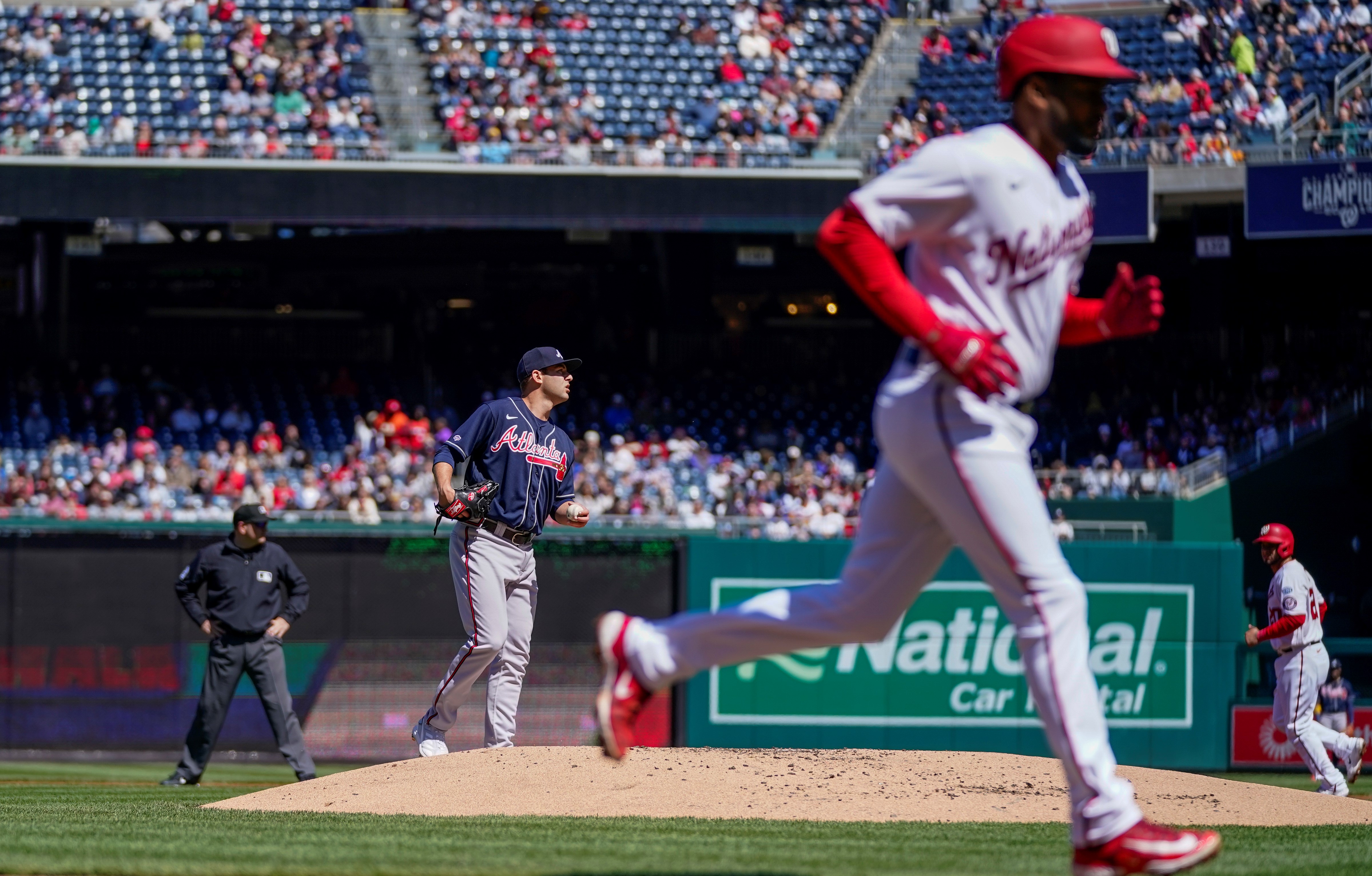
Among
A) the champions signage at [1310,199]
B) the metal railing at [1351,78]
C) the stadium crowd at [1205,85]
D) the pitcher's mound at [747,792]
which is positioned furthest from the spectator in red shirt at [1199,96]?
the pitcher's mound at [747,792]

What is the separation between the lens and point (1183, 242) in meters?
24.1

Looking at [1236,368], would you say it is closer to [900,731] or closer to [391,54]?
[900,731]

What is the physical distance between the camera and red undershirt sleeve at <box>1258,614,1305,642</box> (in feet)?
33.4

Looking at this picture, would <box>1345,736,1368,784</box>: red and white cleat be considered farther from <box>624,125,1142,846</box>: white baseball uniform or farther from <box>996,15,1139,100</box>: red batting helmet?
<box>996,15,1139,100</box>: red batting helmet

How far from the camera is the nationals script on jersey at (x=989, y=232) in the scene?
11.8 feet

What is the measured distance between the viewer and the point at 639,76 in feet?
77.3

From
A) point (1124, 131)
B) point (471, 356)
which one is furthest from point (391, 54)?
point (1124, 131)

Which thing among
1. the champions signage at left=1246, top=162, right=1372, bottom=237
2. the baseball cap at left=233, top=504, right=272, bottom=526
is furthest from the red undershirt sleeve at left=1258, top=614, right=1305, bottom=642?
the champions signage at left=1246, top=162, right=1372, bottom=237

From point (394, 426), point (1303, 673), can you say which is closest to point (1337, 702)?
point (1303, 673)

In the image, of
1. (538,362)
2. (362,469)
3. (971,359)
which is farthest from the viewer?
(362,469)

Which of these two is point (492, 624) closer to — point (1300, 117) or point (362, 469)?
point (362, 469)

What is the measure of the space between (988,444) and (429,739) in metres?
5.18

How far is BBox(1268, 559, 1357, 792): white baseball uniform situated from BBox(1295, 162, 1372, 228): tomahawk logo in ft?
34.4

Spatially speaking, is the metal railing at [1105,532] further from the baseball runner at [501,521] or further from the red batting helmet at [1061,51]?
the red batting helmet at [1061,51]
